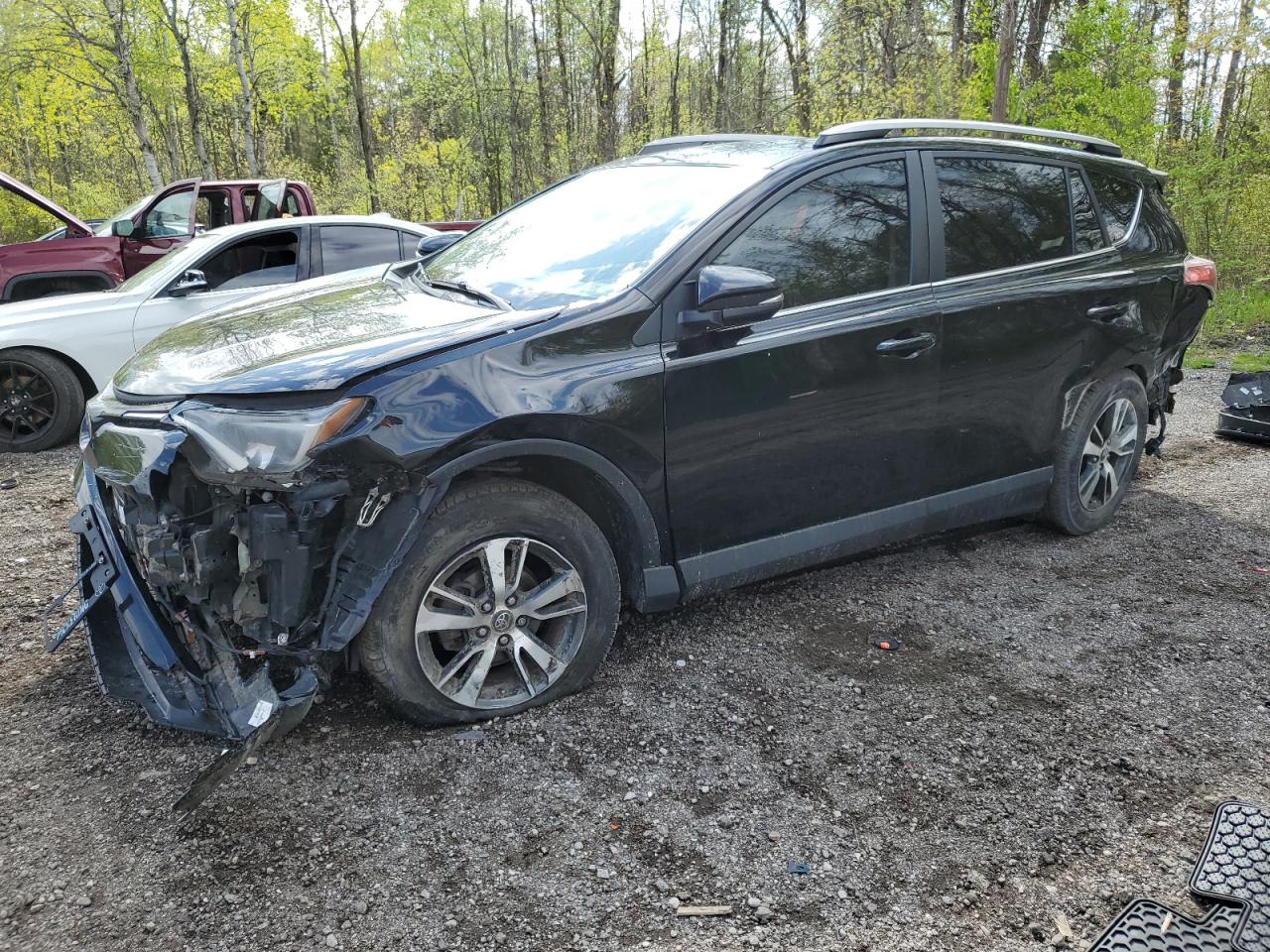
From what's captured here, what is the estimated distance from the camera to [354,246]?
24.1 ft

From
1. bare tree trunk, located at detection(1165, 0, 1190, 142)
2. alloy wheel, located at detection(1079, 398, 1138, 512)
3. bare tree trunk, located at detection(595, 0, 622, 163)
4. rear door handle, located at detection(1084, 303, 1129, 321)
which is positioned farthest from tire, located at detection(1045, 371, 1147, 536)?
bare tree trunk, located at detection(595, 0, 622, 163)

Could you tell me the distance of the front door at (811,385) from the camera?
3.20 meters

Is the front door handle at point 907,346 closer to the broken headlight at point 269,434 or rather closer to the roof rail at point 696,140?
the roof rail at point 696,140

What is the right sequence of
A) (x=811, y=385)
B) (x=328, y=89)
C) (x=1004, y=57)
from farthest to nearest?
(x=328, y=89), (x=1004, y=57), (x=811, y=385)

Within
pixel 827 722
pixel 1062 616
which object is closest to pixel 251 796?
pixel 827 722

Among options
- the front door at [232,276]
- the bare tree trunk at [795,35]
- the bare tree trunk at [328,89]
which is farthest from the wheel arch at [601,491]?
the bare tree trunk at [328,89]

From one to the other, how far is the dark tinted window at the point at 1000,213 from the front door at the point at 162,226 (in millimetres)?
7753

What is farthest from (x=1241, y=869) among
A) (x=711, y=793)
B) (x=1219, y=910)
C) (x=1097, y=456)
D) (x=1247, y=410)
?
(x=1247, y=410)

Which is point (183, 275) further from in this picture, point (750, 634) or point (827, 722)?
point (827, 722)

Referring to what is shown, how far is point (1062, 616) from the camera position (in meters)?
3.91

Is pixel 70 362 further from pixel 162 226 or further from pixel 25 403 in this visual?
pixel 162 226

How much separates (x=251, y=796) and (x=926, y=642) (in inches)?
99.8

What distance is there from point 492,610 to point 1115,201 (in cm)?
379

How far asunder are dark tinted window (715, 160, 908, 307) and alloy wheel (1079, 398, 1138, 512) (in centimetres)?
164
